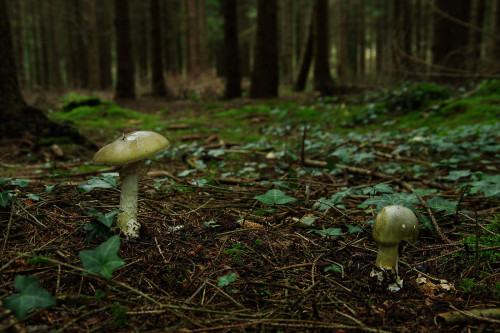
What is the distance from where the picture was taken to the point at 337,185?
9.60 ft

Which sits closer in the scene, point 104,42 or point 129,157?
point 129,157

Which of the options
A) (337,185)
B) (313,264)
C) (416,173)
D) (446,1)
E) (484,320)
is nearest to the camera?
(484,320)

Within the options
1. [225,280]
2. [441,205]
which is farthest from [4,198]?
[441,205]

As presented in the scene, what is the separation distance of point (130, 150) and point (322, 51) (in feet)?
35.0

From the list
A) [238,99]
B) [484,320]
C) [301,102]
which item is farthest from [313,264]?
[238,99]

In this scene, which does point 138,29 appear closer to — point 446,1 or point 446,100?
point 446,1

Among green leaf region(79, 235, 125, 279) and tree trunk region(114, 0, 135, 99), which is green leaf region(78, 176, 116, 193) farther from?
tree trunk region(114, 0, 135, 99)

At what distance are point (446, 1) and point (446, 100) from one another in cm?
410

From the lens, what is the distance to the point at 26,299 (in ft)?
3.82

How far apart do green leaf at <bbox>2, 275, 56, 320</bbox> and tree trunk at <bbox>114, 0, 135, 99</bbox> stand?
38.6ft

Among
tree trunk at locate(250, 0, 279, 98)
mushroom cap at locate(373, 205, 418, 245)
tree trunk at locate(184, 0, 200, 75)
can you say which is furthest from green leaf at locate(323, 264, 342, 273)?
tree trunk at locate(184, 0, 200, 75)

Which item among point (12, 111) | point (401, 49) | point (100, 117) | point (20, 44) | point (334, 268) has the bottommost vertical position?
point (334, 268)

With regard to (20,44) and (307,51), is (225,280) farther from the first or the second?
(20,44)

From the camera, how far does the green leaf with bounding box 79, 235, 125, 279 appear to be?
1319 millimetres
